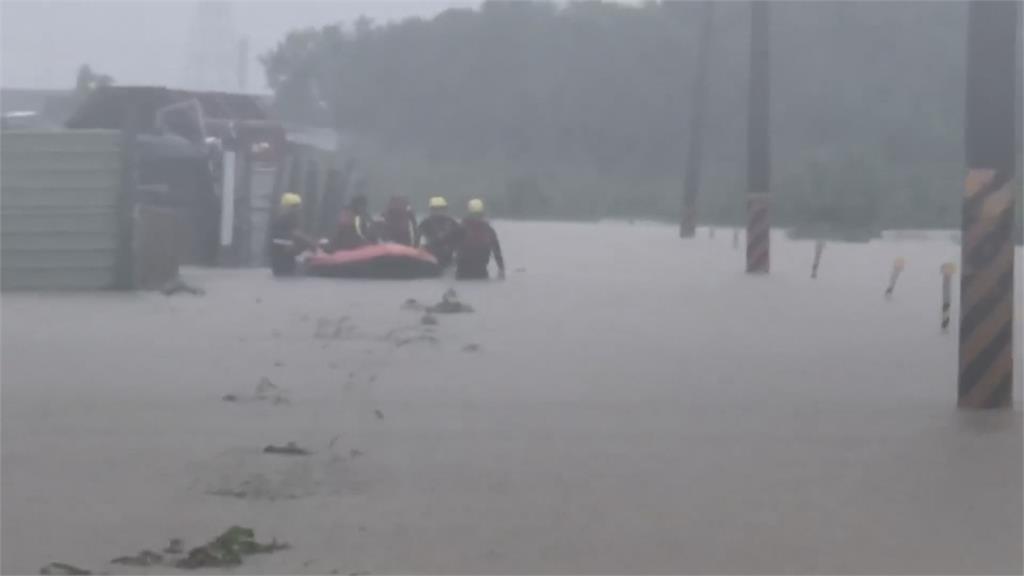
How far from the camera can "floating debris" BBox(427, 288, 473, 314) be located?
72.9 ft

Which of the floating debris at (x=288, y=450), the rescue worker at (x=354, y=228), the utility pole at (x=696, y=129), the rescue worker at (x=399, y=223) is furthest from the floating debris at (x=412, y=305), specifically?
the utility pole at (x=696, y=129)

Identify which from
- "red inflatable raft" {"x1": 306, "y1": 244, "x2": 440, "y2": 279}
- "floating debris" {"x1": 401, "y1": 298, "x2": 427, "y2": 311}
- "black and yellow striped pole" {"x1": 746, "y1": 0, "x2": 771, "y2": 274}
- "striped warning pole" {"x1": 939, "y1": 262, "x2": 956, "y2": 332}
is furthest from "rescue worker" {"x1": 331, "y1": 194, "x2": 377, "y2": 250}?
"striped warning pole" {"x1": 939, "y1": 262, "x2": 956, "y2": 332}

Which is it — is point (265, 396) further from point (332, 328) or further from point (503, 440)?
point (332, 328)

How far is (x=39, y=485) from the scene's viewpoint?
1050 centimetres

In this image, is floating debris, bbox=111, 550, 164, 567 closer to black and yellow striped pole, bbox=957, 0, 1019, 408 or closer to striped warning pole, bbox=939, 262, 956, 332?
black and yellow striped pole, bbox=957, 0, 1019, 408

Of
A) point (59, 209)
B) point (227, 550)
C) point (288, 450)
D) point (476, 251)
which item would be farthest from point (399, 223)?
point (227, 550)

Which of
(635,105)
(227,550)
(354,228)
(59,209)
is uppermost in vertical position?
(635,105)

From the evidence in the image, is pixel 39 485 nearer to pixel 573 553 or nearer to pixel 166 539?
pixel 166 539

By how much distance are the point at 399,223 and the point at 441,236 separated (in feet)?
2.31

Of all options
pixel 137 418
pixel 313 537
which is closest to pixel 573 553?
pixel 313 537

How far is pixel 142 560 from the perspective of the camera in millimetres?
8570

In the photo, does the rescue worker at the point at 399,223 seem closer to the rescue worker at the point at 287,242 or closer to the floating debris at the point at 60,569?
the rescue worker at the point at 287,242

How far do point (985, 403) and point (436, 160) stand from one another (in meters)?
42.9

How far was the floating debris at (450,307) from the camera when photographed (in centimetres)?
2223
